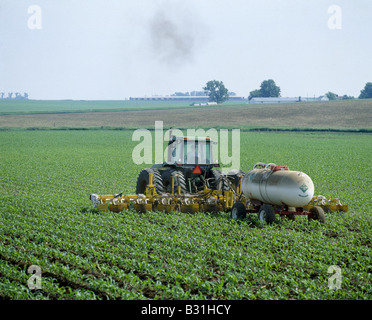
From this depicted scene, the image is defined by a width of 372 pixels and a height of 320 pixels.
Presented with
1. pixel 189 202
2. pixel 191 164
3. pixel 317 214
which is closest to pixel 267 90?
pixel 191 164

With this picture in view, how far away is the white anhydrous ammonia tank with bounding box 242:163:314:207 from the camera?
13008mm

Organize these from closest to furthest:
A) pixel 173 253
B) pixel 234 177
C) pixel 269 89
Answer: pixel 173 253
pixel 234 177
pixel 269 89

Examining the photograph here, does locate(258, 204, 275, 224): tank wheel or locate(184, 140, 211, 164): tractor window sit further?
locate(184, 140, 211, 164): tractor window

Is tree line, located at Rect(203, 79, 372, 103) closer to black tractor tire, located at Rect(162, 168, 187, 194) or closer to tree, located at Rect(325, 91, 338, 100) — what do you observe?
tree, located at Rect(325, 91, 338, 100)

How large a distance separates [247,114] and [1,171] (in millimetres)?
66612

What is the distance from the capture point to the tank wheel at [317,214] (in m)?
13.6

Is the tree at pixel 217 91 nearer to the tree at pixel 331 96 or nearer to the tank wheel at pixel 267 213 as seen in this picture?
the tree at pixel 331 96

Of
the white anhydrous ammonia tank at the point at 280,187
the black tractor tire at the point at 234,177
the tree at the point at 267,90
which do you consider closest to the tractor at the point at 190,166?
the black tractor tire at the point at 234,177

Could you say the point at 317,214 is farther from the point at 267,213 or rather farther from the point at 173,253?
the point at 173,253

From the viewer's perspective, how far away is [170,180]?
631 inches

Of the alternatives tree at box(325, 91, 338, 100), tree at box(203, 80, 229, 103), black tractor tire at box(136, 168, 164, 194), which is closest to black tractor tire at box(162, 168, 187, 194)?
black tractor tire at box(136, 168, 164, 194)

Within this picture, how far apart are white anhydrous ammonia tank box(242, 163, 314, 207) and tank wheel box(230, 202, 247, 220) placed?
486mm

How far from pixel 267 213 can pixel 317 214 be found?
131 cm

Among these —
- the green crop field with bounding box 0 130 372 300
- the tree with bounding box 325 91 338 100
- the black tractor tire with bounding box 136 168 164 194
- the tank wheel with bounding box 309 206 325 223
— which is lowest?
the green crop field with bounding box 0 130 372 300
